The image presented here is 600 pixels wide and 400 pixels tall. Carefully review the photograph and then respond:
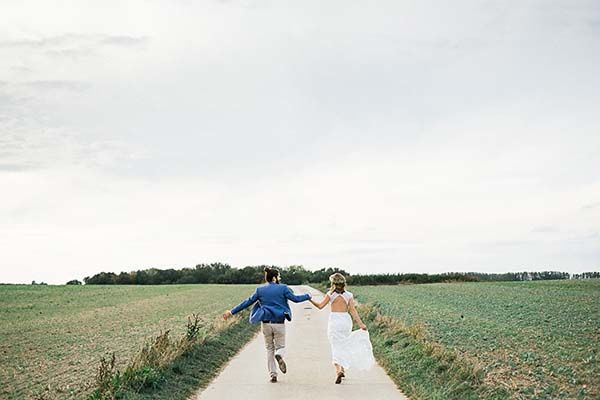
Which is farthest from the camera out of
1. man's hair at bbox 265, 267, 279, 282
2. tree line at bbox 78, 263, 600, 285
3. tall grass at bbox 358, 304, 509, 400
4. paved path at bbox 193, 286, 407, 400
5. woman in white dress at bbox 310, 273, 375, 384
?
tree line at bbox 78, 263, 600, 285

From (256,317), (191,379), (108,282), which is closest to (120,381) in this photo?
(191,379)

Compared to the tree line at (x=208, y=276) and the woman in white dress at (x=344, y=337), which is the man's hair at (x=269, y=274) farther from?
the tree line at (x=208, y=276)

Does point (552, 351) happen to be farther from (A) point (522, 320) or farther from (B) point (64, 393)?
(B) point (64, 393)

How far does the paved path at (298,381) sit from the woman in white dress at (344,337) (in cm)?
41

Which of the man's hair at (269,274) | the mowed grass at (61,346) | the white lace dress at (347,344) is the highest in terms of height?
the man's hair at (269,274)

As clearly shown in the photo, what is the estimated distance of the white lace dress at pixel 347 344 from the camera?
1255 cm

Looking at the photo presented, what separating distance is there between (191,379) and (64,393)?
2745 millimetres

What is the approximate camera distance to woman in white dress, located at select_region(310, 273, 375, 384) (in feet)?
41.2

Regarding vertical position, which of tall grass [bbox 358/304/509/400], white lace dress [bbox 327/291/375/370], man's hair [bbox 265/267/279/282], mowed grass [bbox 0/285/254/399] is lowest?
mowed grass [bbox 0/285/254/399]

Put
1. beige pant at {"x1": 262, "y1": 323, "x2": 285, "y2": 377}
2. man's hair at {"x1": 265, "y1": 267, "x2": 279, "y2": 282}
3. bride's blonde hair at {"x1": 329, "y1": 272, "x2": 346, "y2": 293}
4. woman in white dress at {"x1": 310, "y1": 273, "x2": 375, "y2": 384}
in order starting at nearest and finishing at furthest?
woman in white dress at {"x1": 310, "y1": 273, "x2": 375, "y2": 384}, bride's blonde hair at {"x1": 329, "y1": 272, "x2": 346, "y2": 293}, beige pant at {"x1": 262, "y1": 323, "x2": 285, "y2": 377}, man's hair at {"x1": 265, "y1": 267, "x2": 279, "y2": 282}

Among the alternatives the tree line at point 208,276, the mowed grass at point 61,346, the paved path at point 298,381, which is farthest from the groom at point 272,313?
the tree line at point 208,276

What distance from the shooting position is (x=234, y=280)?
12850cm

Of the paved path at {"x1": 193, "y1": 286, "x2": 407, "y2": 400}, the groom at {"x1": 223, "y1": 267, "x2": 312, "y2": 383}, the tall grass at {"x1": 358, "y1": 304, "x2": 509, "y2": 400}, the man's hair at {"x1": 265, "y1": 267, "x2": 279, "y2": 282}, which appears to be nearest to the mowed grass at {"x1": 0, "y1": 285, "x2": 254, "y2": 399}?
the paved path at {"x1": 193, "y1": 286, "x2": 407, "y2": 400}

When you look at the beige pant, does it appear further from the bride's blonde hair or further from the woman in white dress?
the bride's blonde hair
